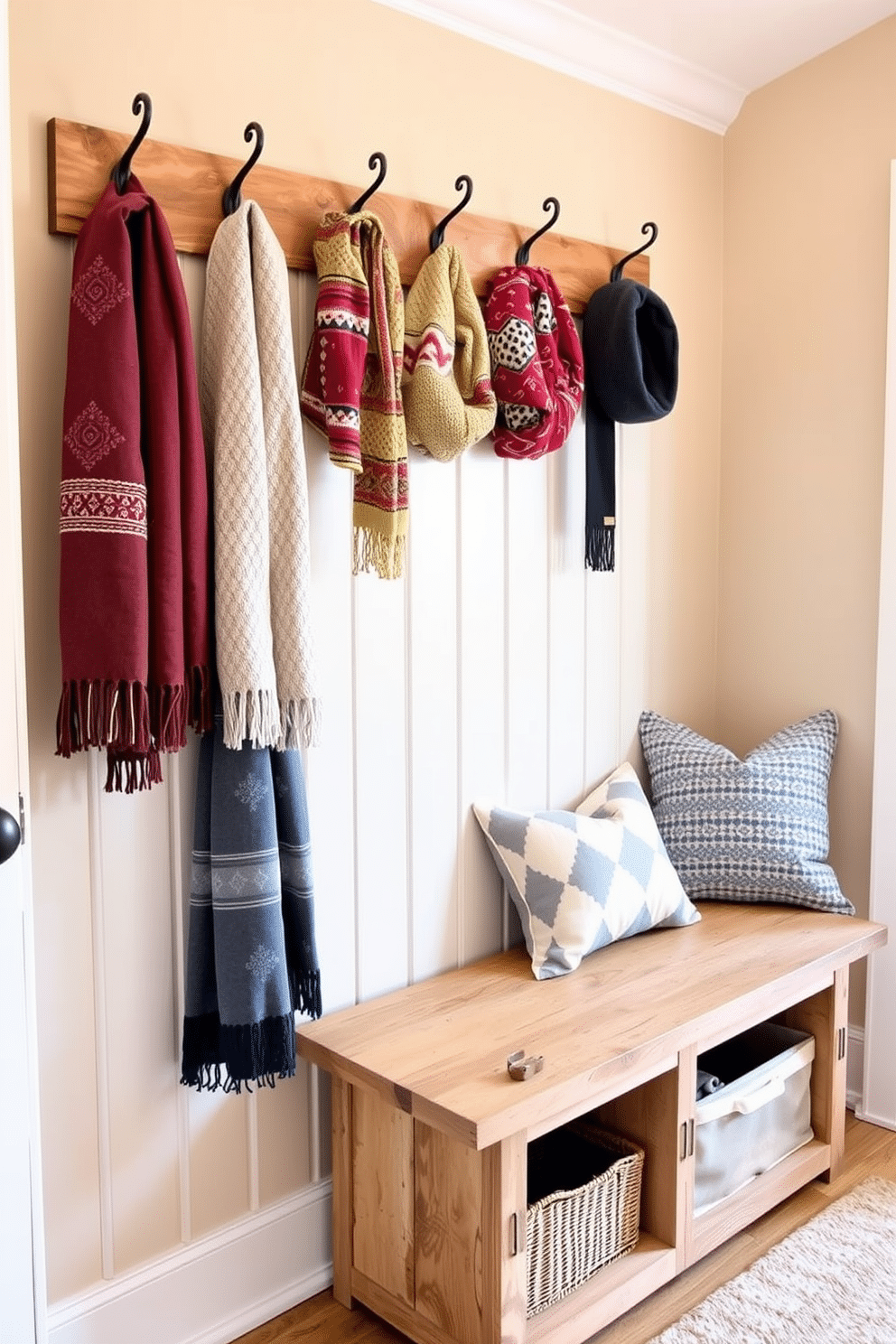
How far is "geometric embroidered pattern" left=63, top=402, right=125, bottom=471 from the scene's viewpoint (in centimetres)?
147

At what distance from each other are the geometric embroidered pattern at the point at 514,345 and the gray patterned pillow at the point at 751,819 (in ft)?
2.99

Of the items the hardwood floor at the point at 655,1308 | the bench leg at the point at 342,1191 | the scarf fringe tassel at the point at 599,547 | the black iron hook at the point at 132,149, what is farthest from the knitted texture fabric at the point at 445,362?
the hardwood floor at the point at 655,1308

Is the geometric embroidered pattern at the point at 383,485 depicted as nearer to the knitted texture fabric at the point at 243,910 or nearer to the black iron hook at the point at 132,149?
the knitted texture fabric at the point at 243,910

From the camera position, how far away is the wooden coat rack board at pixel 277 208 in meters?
1.54

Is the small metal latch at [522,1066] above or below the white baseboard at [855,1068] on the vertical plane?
above

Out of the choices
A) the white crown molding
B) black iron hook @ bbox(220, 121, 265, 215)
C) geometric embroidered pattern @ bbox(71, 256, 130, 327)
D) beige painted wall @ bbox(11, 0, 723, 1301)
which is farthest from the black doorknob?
the white crown molding

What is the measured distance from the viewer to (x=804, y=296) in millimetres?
2480

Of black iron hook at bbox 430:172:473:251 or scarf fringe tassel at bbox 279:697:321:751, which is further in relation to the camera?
black iron hook at bbox 430:172:473:251

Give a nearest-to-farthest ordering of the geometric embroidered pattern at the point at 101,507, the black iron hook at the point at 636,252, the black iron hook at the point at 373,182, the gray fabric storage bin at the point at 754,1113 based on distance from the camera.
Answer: the geometric embroidered pattern at the point at 101,507 → the black iron hook at the point at 373,182 → the gray fabric storage bin at the point at 754,1113 → the black iron hook at the point at 636,252

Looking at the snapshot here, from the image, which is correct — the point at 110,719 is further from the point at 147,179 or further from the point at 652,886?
the point at 652,886

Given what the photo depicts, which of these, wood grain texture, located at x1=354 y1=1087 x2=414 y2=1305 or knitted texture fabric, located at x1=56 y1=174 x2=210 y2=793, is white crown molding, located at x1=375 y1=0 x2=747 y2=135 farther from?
wood grain texture, located at x1=354 y1=1087 x2=414 y2=1305

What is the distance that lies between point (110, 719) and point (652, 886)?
1.13m

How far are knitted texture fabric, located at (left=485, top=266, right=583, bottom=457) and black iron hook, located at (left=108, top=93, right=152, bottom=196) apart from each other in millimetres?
704

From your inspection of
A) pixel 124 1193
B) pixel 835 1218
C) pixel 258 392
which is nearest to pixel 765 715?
pixel 835 1218
